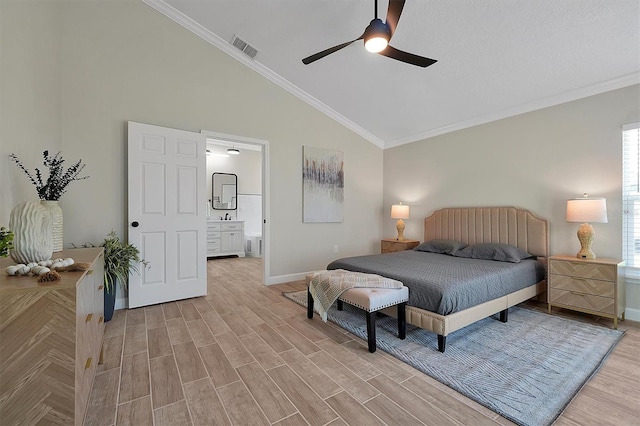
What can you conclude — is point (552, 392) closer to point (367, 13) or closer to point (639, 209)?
point (639, 209)

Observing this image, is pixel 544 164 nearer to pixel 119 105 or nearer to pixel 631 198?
pixel 631 198

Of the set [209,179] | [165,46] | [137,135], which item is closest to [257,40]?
[165,46]

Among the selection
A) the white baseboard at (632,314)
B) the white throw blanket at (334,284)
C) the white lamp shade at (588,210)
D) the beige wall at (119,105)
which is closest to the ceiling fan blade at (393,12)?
the white throw blanket at (334,284)

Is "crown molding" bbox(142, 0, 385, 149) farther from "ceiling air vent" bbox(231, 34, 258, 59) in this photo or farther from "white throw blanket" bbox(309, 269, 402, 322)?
"white throw blanket" bbox(309, 269, 402, 322)

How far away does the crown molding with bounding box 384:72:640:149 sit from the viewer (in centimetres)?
293

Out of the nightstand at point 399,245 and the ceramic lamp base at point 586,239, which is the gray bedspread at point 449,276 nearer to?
the ceramic lamp base at point 586,239

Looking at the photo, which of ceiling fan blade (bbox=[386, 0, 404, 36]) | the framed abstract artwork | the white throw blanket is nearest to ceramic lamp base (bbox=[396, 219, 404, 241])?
the framed abstract artwork

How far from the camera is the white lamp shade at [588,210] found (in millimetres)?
2828

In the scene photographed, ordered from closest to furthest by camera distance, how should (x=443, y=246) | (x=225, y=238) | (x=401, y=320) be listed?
(x=401, y=320) < (x=443, y=246) < (x=225, y=238)

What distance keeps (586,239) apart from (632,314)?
2.78 feet

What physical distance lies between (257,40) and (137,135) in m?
1.90

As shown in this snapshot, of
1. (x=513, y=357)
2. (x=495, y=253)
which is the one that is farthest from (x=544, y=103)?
(x=513, y=357)

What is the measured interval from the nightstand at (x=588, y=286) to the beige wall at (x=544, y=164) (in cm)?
45

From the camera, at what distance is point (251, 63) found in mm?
4062
